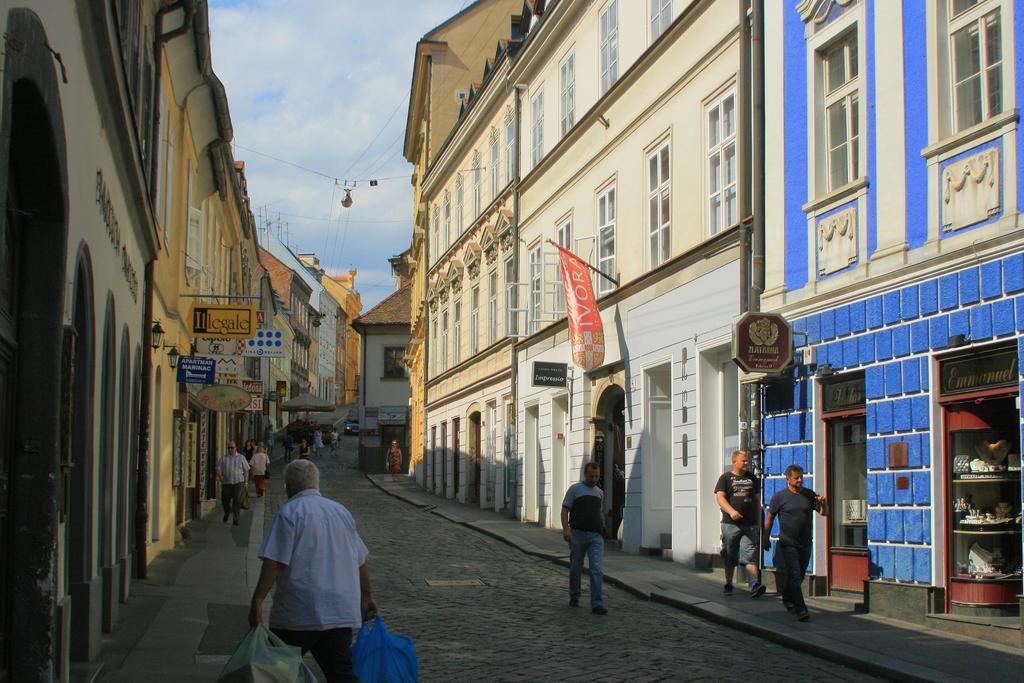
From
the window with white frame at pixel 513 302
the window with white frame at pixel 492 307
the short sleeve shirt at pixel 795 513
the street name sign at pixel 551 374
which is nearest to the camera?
the short sleeve shirt at pixel 795 513

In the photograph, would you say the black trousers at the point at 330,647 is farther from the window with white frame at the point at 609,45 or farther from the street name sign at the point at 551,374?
the street name sign at the point at 551,374

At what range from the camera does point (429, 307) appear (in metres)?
44.8

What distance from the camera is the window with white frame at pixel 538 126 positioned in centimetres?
2878

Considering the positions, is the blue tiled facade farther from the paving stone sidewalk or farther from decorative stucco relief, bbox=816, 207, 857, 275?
the paving stone sidewalk

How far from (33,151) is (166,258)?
42.8ft

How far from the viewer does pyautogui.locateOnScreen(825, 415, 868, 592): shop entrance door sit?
14641 mm

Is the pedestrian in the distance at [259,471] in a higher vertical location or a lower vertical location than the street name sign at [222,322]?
lower

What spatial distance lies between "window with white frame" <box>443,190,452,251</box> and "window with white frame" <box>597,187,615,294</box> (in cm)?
1691

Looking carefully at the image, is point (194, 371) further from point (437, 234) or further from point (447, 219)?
point (437, 234)

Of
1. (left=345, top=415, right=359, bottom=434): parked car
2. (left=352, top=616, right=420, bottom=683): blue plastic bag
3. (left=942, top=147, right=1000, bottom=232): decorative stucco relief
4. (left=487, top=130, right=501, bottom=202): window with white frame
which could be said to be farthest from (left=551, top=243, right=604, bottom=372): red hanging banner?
(left=345, top=415, right=359, bottom=434): parked car

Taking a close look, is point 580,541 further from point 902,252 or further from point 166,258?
point 166,258

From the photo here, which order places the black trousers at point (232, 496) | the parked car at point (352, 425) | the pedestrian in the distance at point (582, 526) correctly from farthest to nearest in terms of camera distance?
the parked car at point (352, 425), the black trousers at point (232, 496), the pedestrian in the distance at point (582, 526)

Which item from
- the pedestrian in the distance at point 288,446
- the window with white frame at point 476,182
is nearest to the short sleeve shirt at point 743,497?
the window with white frame at point 476,182

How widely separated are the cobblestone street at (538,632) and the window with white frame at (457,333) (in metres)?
18.0
